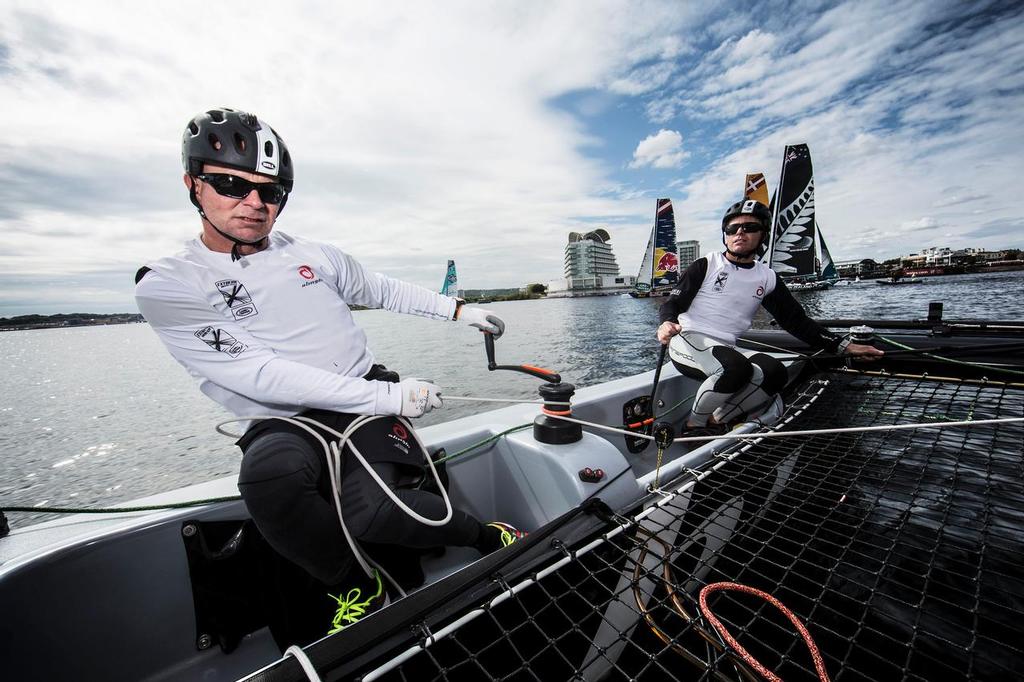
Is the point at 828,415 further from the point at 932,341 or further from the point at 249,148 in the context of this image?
the point at 249,148

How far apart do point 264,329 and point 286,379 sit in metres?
0.27

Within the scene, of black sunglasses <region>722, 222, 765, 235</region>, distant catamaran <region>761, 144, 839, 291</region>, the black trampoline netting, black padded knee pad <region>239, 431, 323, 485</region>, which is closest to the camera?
the black trampoline netting

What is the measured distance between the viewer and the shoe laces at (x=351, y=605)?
1439 millimetres

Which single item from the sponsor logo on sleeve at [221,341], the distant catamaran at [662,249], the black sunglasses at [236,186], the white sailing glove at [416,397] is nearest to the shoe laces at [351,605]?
the white sailing glove at [416,397]

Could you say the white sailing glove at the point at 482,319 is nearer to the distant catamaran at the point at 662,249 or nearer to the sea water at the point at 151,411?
the sea water at the point at 151,411

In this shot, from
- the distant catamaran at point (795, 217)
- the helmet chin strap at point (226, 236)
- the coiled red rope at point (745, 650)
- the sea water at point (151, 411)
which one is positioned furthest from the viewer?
the distant catamaran at point (795, 217)

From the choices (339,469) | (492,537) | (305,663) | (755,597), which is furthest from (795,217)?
(305,663)

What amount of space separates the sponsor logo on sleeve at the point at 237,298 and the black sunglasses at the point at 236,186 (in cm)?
36

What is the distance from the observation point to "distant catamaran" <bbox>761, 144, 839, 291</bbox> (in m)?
20.5

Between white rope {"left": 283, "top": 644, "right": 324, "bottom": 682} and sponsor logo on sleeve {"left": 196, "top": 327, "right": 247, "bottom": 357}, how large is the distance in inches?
40.8

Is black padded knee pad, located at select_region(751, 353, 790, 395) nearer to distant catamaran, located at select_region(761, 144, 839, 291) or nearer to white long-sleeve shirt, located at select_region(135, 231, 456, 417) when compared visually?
white long-sleeve shirt, located at select_region(135, 231, 456, 417)

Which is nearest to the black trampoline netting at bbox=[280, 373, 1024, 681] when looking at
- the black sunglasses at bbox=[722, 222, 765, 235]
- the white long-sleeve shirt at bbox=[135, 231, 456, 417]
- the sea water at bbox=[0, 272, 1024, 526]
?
the white long-sleeve shirt at bbox=[135, 231, 456, 417]

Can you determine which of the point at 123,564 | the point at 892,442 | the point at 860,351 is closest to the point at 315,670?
the point at 123,564

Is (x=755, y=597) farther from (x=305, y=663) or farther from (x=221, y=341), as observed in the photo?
(x=221, y=341)
